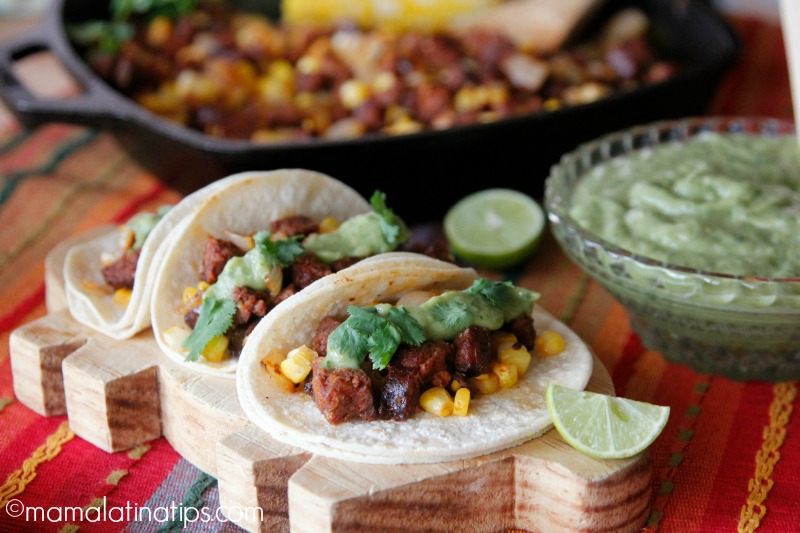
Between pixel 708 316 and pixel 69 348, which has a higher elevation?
pixel 708 316

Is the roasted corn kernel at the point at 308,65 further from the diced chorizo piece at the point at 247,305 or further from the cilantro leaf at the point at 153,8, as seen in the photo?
the diced chorizo piece at the point at 247,305

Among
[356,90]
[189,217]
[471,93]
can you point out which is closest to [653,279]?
[189,217]

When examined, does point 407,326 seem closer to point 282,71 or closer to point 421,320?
point 421,320

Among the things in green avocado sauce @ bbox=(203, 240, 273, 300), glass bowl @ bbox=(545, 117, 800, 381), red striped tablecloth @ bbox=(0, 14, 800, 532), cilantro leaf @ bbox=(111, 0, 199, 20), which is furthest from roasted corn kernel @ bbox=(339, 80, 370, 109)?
green avocado sauce @ bbox=(203, 240, 273, 300)

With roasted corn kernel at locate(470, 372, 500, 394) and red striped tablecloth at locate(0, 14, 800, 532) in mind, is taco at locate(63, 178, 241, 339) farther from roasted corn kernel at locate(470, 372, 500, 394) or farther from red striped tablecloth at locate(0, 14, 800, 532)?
roasted corn kernel at locate(470, 372, 500, 394)

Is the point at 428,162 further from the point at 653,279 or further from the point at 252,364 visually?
the point at 252,364

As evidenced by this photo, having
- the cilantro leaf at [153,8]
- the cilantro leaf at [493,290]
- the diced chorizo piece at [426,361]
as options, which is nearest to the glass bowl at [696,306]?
the cilantro leaf at [493,290]
